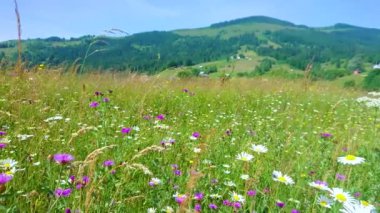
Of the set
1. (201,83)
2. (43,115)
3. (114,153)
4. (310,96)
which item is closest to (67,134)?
(114,153)

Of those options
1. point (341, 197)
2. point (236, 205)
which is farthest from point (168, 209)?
point (341, 197)

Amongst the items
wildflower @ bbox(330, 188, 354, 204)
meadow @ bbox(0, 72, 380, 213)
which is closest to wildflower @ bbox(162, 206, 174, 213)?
meadow @ bbox(0, 72, 380, 213)

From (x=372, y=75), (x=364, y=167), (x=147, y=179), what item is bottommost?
(x=372, y=75)

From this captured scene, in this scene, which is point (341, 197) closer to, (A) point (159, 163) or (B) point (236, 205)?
(B) point (236, 205)

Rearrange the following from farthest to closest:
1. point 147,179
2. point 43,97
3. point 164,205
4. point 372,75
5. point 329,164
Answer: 1. point 372,75
2. point 43,97
3. point 329,164
4. point 147,179
5. point 164,205

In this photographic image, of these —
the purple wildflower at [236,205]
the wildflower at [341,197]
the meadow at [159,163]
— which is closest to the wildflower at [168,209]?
the meadow at [159,163]

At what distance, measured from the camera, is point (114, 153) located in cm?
276

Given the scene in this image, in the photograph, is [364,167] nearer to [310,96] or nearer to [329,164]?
[329,164]

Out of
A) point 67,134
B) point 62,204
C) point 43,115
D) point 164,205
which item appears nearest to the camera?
point 62,204

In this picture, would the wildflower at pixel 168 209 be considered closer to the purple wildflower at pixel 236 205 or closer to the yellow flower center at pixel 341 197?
the purple wildflower at pixel 236 205

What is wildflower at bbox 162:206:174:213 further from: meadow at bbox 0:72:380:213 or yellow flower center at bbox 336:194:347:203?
yellow flower center at bbox 336:194:347:203

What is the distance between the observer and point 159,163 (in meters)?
2.72

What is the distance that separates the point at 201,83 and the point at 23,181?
768cm

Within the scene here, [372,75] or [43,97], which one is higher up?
[43,97]
